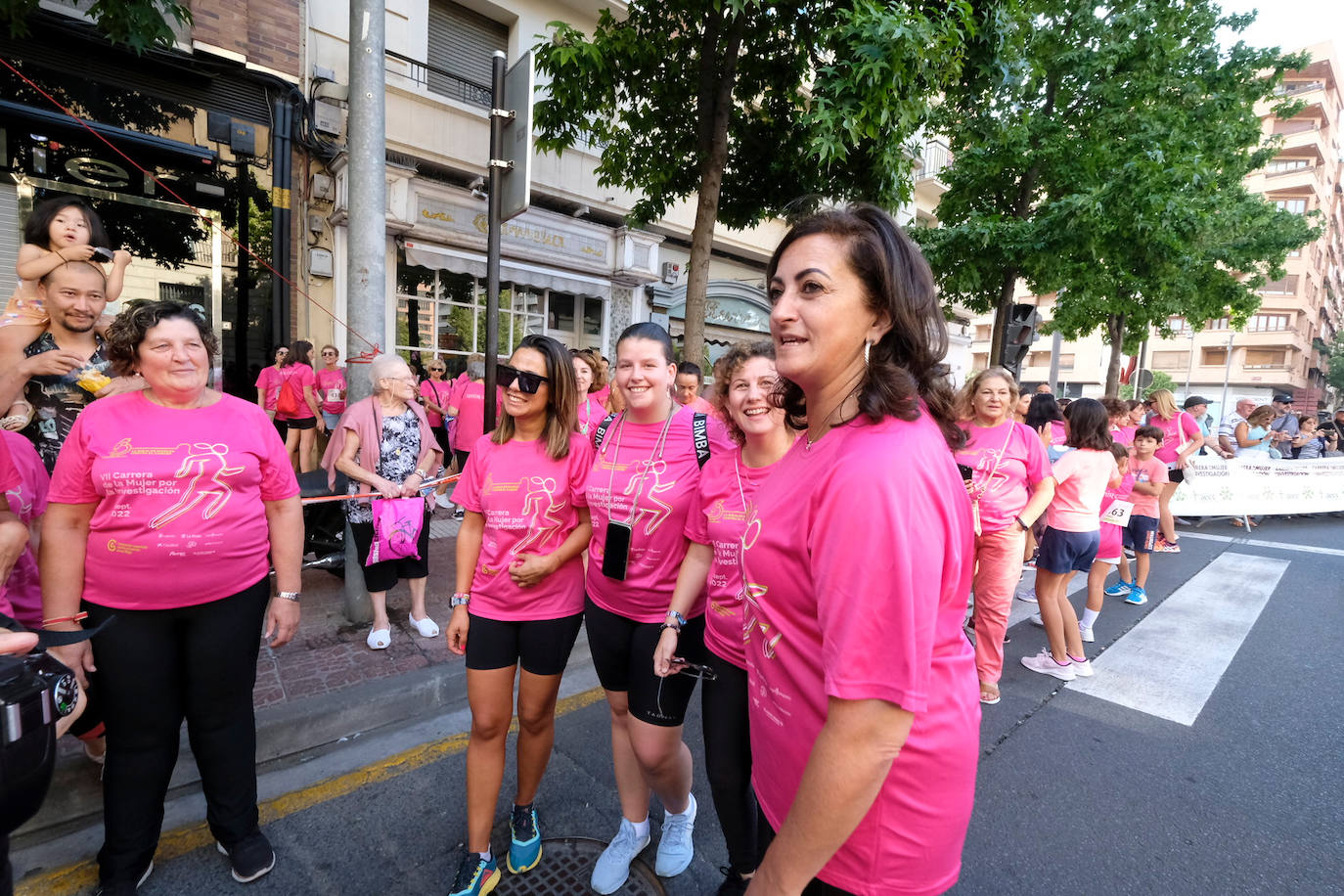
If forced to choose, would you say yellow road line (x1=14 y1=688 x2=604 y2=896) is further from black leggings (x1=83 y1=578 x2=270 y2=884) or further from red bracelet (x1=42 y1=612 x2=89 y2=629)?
red bracelet (x1=42 y1=612 x2=89 y2=629)

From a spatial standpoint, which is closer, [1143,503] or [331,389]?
[1143,503]

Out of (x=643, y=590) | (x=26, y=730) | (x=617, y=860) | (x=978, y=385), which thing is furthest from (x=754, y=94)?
(x=26, y=730)

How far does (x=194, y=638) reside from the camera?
2230 mm

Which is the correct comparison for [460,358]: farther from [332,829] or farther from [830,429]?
[830,429]

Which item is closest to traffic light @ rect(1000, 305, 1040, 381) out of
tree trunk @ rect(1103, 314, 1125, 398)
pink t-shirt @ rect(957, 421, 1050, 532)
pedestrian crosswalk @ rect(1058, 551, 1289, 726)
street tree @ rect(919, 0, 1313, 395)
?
street tree @ rect(919, 0, 1313, 395)

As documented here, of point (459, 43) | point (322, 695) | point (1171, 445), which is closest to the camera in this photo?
point (322, 695)

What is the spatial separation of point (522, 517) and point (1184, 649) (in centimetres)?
564

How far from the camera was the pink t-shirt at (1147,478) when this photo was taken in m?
6.50

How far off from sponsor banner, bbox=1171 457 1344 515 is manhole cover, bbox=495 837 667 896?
36.0ft

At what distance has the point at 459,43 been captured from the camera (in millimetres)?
10047

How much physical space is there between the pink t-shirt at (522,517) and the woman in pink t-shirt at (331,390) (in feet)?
21.1

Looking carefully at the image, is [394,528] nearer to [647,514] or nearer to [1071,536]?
[647,514]

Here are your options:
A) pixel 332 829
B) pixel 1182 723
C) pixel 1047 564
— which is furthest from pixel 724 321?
pixel 332 829

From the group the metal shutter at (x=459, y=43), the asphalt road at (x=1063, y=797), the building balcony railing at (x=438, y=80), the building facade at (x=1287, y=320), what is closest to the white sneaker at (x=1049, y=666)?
the asphalt road at (x=1063, y=797)
